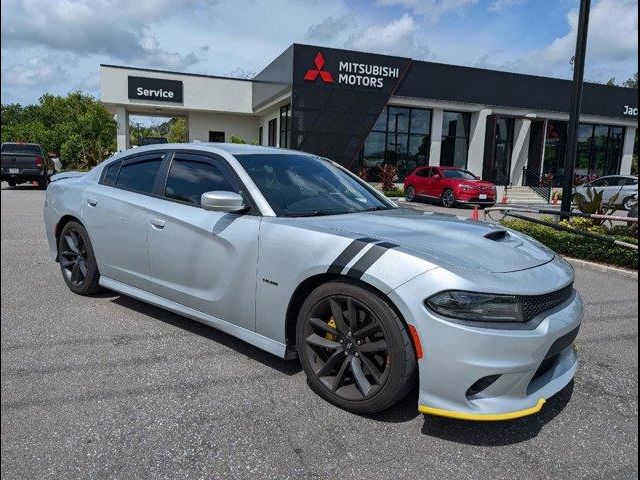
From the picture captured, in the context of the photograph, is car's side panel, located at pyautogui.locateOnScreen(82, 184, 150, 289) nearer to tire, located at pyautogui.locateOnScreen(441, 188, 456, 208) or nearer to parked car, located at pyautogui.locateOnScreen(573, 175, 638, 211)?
tire, located at pyautogui.locateOnScreen(441, 188, 456, 208)

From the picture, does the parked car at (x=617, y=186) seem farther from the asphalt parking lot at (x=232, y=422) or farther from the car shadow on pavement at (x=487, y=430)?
the car shadow on pavement at (x=487, y=430)

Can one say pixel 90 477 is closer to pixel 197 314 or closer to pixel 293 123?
pixel 197 314

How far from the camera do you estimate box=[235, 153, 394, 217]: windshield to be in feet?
12.0

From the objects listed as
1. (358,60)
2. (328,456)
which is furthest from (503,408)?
(358,60)

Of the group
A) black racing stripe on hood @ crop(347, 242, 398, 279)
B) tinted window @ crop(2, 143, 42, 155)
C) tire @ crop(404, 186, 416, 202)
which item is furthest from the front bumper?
tinted window @ crop(2, 143, 42, 155)

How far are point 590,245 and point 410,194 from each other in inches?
532

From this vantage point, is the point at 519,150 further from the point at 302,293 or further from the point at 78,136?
the point at 78,136

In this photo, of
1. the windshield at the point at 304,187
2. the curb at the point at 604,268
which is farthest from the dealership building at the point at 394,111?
the windshield at the point at 304,187

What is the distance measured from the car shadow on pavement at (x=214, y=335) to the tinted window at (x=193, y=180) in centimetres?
109

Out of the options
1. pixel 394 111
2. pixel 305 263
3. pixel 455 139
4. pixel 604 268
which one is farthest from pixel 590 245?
pixel 455 139

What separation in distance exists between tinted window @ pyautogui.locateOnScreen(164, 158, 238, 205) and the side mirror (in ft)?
Result: 1.02

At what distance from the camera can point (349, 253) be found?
→ 2883 millimetres

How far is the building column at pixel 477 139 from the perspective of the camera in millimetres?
26781

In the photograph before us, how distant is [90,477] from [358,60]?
75.4ft
